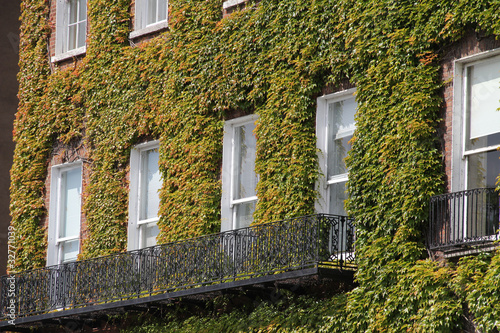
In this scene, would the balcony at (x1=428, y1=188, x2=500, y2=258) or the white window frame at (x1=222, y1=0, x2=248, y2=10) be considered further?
the white window frame at (x1=222, y1=0, x2=248, y2=10)

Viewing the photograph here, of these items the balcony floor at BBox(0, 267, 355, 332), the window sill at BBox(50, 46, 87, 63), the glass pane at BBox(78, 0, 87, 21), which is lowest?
Result: the balcony floor at BBox(0, 267, 355, 332)

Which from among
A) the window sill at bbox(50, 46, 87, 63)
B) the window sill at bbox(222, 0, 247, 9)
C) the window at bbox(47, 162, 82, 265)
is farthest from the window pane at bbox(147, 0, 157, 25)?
the window at bbox(47, 162, 82, 265)

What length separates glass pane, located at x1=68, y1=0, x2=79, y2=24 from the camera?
2630 centimetres

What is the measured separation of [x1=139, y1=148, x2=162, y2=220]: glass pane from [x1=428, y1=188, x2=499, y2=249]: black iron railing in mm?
7990

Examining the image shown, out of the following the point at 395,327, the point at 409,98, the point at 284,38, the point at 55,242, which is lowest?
the point at 395,327

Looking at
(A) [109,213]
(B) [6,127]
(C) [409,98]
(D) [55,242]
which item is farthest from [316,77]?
(B) [6,127]

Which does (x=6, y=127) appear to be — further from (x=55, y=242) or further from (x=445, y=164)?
(x=445, y=164)

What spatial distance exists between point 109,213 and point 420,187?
8931 mm

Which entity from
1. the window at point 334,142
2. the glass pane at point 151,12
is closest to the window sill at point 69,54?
the glass pane at point 151,12

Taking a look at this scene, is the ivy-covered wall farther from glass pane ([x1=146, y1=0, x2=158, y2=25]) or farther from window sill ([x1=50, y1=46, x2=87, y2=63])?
glass pane ([x1=146, y1=0, x2=158, y2=25])

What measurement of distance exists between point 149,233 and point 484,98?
8990 mm

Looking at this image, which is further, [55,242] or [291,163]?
[55,242]

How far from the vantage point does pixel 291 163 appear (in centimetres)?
1942

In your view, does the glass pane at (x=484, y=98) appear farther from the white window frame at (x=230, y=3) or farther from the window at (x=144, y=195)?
the window at (x=144, y=195)
